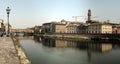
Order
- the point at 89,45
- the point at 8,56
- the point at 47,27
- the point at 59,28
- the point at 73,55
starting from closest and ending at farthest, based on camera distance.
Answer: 1. the point at 8,56
2. the point at 73,55
3. the point at 89,45
4. the point at 59,28
5. the point at 47,27

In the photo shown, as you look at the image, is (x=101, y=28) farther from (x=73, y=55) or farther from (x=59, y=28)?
(x=73, y=55)

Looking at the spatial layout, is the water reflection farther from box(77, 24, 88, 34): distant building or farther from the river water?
box(77, 24, 88, 34): distant building

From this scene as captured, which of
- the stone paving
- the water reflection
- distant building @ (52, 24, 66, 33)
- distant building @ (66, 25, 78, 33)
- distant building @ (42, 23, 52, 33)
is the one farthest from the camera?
distant building @ (42, 23, 52, 33)

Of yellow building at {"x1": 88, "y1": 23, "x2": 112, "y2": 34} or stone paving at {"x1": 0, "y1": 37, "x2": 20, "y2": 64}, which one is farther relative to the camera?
yellow building at {"x1": 88, "y1": 23, "x2": 112, "y2": 34}

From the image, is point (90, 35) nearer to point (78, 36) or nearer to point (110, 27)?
point (78, 36)

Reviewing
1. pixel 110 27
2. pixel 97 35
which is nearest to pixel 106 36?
Answer: pixel 97 35

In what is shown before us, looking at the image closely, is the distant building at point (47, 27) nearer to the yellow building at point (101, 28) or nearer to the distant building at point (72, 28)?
the distant building at point (72, 28)

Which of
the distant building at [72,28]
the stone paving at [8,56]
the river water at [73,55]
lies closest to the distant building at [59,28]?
the distant building at [72,28]

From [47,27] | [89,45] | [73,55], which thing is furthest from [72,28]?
[73,55]

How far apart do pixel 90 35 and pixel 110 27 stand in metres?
31.5

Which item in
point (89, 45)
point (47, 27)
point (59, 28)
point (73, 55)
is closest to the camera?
point (73, 55)

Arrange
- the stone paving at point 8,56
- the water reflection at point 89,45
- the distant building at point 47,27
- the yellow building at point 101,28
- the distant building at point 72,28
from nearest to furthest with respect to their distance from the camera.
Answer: the stone paving at point 8,56, the water reflection at point 89,45, the yellow building at point 101,28, the distant building at point 72,28, the distant building at point 47,27

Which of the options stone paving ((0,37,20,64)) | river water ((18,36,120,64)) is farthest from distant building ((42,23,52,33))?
stone paving ((0,37,20,64))

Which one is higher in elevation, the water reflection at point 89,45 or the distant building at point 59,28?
the distant building at point 59,28
